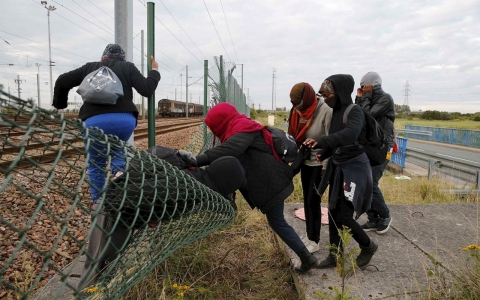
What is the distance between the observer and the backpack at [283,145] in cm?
297

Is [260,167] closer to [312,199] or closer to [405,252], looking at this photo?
[312,199]

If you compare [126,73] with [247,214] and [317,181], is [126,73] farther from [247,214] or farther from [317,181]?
[247,214]

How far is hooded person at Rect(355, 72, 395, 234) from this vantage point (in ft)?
12.6

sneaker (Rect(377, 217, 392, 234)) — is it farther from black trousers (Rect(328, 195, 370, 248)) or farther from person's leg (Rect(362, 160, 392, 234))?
black trousers (Rect(328, 195, 370, 248))

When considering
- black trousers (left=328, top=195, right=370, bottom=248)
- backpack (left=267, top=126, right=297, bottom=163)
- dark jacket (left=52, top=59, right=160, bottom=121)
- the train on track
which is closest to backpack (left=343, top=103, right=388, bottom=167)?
black trousers (left=328, top=195, right=370, bottom=248)

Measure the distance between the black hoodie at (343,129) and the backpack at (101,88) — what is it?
170cm

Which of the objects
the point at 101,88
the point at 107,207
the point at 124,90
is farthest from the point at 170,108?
the point at 107,207

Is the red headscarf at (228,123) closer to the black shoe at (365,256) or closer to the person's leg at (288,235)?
the person's leg at (288,235)

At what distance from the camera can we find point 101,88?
289 cm

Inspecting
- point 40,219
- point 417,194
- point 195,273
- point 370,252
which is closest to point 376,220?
point 370,252

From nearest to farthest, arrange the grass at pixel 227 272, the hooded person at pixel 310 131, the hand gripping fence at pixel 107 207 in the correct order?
the hand gripping fence at pixel 107 207 → the grass at pixel 227 272 → the hooded person at pixel 310 131

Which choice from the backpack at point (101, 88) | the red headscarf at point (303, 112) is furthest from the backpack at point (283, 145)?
the backpack at point (101, 88)

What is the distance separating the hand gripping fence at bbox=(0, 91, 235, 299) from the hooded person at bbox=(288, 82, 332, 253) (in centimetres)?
90

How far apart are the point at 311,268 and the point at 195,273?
96cm
